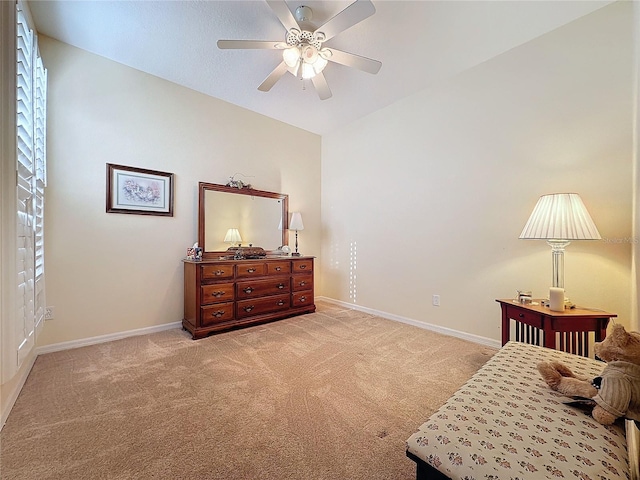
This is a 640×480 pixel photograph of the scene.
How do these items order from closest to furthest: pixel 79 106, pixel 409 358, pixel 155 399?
pixel 155 399
pixel 409 358
pixel 79 106

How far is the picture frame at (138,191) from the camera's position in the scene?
2637mm

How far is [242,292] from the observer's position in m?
3.04

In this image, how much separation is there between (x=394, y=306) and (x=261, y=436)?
2.37 metres

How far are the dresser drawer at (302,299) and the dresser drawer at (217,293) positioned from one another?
2.92ft

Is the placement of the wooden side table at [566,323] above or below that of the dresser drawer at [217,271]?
below

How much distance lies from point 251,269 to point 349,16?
2.54 m

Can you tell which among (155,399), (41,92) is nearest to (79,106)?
(41,92)

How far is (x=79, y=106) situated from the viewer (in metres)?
2.47

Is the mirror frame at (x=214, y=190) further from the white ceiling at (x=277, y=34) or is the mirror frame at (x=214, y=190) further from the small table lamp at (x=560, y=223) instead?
the small table lamp at (x=560, y=223)

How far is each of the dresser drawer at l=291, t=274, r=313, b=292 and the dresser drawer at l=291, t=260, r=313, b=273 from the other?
0.08m

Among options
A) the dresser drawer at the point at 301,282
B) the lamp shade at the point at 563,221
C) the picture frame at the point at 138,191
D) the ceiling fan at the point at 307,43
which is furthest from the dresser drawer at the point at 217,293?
the lamp shade at the point at 563,221

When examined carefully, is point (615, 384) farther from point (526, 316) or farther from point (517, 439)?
point (526, 316)

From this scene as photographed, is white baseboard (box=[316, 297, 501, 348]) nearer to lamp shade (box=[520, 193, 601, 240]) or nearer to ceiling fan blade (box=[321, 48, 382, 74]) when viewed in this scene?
lamp shade (box=[520, 193, 601, 240])

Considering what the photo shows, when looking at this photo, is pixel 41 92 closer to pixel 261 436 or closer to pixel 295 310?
pixel 261 436
